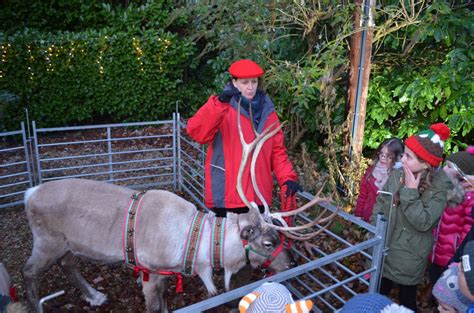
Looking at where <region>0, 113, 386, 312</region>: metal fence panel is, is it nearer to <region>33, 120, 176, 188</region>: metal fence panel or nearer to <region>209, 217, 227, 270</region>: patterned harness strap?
<region>33, 120, 176, 188</region>: metal fence panel

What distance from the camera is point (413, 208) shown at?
2688mm

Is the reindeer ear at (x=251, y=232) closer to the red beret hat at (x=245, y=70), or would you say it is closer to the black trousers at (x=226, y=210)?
the black trousers at (x=226, y=210)

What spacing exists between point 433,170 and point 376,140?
3.02 metres

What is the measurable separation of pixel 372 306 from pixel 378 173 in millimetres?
2283

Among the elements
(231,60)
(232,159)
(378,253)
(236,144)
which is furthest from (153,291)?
(231,60)

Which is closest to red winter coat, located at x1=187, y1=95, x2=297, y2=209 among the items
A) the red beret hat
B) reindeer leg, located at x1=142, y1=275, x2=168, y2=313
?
the red beret hat

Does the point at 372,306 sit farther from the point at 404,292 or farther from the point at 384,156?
the point at 384,156

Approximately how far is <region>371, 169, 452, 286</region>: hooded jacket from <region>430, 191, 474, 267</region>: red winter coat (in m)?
0.29

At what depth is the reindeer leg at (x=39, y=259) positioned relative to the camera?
11.3ft

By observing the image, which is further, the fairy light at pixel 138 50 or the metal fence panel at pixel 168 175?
the fairy light at pixel 138 50

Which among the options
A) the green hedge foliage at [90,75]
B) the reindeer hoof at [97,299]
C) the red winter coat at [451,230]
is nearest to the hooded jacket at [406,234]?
the red winter coat at [451,230]

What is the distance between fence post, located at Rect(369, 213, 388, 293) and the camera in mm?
2678

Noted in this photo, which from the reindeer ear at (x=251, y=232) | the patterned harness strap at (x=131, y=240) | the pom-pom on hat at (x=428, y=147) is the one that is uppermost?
the pom-pom on hat at (x=428, y=147)

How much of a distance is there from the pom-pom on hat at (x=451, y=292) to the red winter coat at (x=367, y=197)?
61.9 inches
